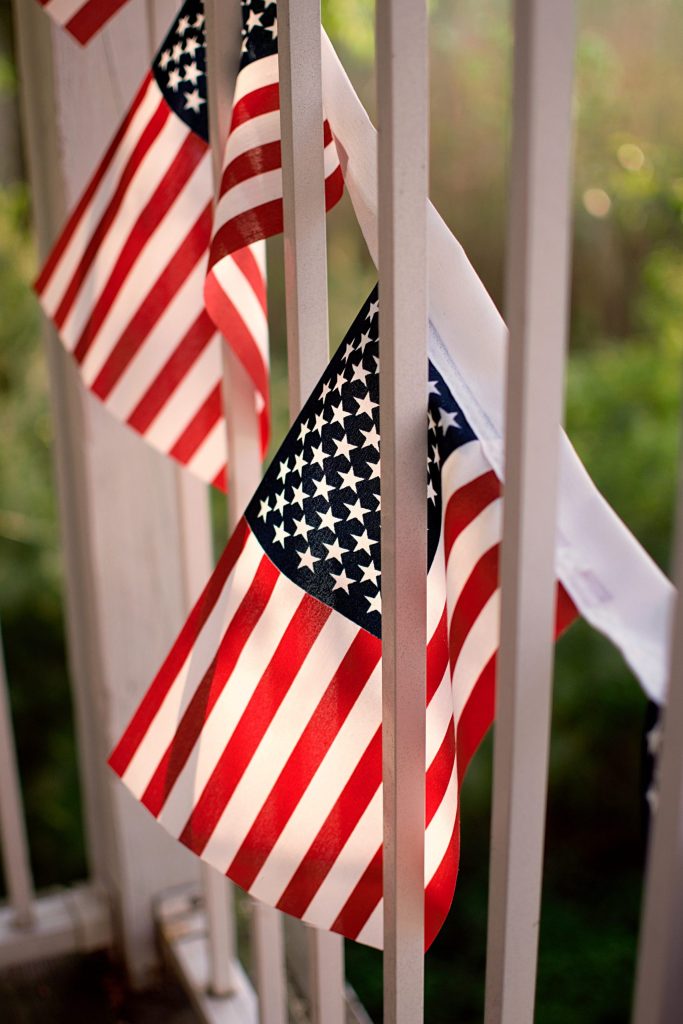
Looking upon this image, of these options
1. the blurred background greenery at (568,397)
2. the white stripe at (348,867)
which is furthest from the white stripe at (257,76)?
the blurred background greenery at (568,397)

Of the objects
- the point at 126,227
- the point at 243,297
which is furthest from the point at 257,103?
the point at 126,227

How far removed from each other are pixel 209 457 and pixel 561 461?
0.61 metres

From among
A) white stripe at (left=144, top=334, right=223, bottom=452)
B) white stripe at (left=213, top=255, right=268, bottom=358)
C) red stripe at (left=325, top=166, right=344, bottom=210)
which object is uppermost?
red stripe at (left=325, top=166, right=344, bottom=210)

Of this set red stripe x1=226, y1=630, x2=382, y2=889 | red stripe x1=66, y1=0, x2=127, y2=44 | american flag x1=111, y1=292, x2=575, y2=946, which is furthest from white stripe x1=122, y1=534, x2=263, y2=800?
red stripe x1=66, y1=0, x2=127, y2=44

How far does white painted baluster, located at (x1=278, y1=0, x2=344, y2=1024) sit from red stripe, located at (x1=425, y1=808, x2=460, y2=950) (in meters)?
0.39

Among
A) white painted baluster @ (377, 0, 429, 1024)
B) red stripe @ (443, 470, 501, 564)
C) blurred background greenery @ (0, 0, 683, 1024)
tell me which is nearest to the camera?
white painted baluster @ (377, 0, 429, 1024)

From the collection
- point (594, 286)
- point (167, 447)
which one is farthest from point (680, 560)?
point (594, 286)

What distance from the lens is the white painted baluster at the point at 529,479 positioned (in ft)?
1.74

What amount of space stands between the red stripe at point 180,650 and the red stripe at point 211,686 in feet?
0.09

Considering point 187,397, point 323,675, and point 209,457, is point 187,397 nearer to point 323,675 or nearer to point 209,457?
point 209,457

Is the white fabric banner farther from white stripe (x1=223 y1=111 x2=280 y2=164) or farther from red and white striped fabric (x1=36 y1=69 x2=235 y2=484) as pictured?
red and white striped fabric (x1=36 y1=69 x2=235 y2=484)

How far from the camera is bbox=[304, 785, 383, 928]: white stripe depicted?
906 mm

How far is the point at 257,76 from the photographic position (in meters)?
0.86

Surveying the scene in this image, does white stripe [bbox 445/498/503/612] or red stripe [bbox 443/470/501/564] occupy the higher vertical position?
red stripe [bbox 443/470/501/564]
